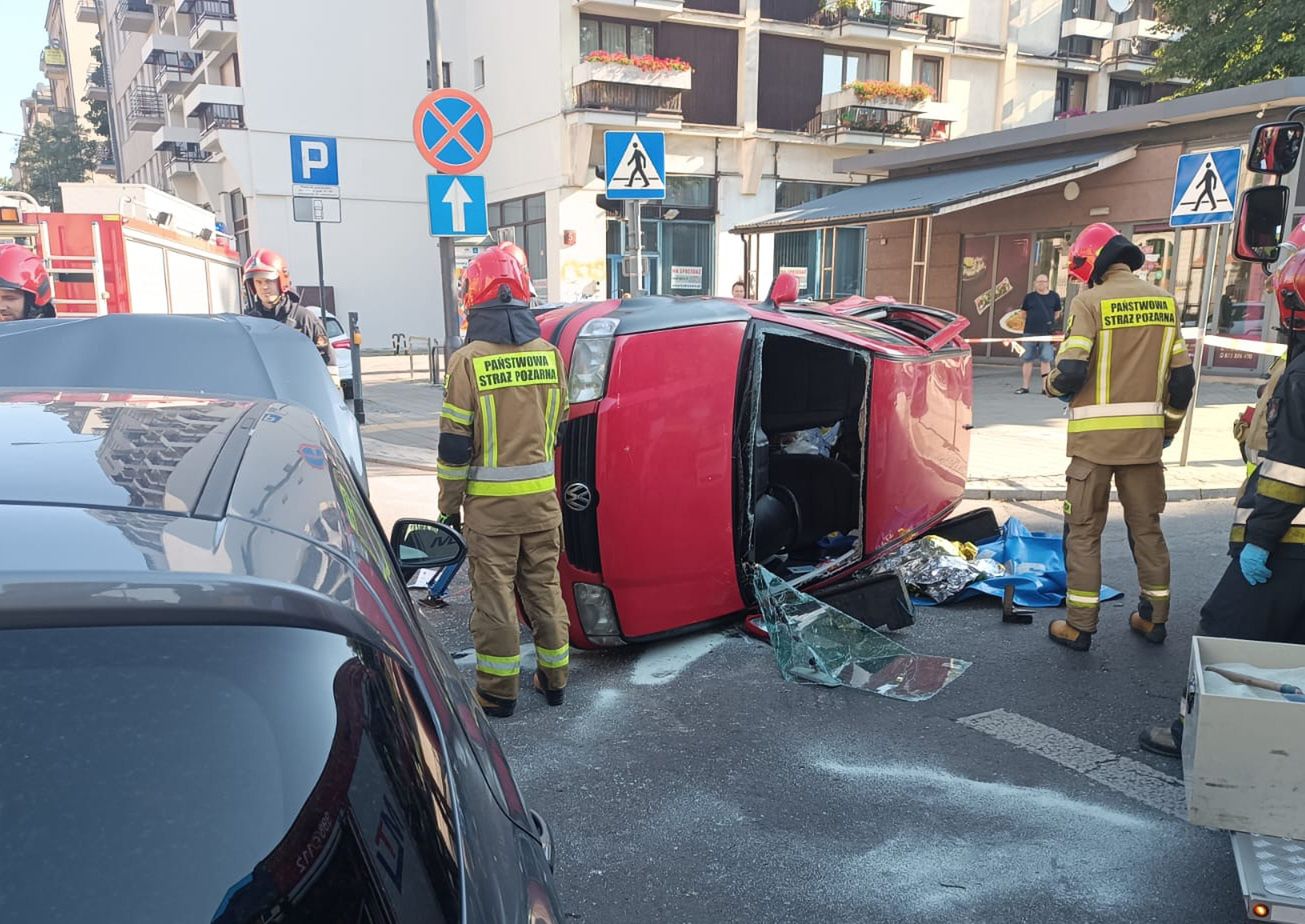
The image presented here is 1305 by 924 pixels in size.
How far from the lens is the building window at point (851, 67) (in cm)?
2788

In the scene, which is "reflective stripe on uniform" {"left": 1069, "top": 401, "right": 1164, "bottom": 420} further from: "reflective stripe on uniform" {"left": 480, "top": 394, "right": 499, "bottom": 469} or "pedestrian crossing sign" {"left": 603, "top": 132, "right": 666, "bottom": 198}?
"pedestrian crossing sign" {"left": 603, "top": 132, "right": 666, "bottom": 198}

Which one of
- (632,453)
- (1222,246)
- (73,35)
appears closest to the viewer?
(632,453)

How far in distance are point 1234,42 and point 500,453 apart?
22410 millimetres

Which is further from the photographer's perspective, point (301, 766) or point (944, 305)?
point (944, 305)

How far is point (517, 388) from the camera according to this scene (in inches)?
156

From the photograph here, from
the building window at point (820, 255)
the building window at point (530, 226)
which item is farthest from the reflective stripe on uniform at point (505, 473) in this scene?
the building window at point (820, 255)

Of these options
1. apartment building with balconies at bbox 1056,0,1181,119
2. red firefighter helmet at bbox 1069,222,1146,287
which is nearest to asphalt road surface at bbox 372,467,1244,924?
red firefighter helmet at bbox 1069,222,1146,287

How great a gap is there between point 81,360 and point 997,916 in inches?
151

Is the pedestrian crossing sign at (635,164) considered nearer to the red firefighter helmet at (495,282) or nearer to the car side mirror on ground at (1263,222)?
the red firefighter helmet at (495,282)

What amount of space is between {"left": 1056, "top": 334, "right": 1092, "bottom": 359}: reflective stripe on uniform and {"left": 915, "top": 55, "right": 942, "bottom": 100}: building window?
89.1 feet

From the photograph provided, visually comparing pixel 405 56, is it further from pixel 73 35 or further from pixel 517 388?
pixel 73 35

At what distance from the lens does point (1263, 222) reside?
4.82 meters

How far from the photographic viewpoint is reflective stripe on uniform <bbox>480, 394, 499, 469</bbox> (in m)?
3.98

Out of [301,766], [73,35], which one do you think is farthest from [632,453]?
[73,35]
